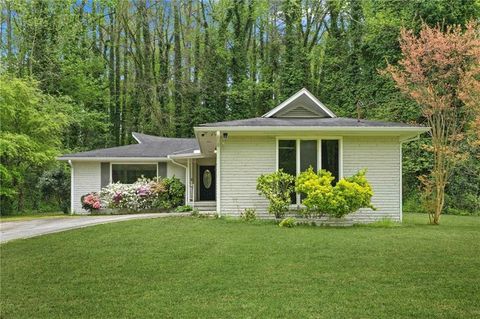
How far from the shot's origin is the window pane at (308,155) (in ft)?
38.4

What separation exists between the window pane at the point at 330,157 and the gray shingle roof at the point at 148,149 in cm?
724

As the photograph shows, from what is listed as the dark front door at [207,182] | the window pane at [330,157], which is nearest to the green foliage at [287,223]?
the window pane at [330,157]

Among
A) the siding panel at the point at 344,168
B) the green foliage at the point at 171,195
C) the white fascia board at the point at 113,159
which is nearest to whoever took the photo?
the siding panel at the point at 344,168

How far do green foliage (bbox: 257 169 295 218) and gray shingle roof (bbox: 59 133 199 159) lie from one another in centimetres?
681

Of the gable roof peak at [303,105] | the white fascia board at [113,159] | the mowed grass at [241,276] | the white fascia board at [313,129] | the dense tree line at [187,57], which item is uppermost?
the dense tree line at [187,57]

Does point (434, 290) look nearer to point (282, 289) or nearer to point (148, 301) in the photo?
point (282, 289)

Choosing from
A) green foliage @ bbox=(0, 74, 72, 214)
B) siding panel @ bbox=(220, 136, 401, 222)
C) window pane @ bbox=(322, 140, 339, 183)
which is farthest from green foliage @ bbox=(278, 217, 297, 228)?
green foliage @ bbox=(0, 74, 72, 214)

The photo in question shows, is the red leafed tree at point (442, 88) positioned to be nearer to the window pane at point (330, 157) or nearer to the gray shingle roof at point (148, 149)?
the window pane at point (330, 157)

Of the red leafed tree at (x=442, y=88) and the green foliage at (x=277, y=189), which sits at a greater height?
the red leafed tree at (x=442, y=88)

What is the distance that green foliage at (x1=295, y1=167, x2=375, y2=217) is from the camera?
10453 millimetres

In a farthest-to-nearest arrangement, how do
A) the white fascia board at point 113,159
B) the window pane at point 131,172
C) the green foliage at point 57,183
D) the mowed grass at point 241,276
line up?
the green foliage at point 57,183 → the window pane at point 131,172 → the white fascia board at point 113,159 → the mowed grass at point 241,276

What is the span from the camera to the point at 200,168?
57.0ft

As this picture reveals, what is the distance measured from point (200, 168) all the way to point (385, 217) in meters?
8.24

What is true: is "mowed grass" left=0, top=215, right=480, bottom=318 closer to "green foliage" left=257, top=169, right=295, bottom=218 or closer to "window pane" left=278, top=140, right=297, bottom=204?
"green foliage" left=257, top=169, right=295, bottom=218
